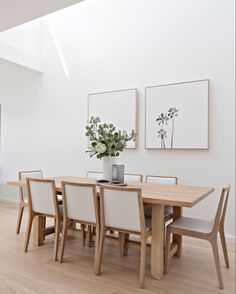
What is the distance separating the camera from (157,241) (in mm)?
2178

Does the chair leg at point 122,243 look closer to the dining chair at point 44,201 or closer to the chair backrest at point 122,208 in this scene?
the chair backrest at point 122,208

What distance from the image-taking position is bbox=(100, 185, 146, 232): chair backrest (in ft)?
6.65

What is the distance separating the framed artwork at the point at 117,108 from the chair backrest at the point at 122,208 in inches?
67.3

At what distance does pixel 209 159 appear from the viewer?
3236mm

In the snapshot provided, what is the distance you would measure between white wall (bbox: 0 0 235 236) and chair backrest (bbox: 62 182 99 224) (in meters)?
1.55

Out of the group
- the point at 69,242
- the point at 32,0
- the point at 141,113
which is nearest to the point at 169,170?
the point at 141,113

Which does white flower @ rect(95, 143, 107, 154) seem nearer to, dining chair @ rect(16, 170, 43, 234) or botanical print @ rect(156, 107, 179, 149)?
botanical print @ rect(156, 107, 179, 149)

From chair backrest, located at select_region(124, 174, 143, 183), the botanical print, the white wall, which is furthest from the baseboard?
the botanical print

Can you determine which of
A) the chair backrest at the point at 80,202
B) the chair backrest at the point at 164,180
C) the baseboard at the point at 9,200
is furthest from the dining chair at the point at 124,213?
the baseboard at the point at 9,200

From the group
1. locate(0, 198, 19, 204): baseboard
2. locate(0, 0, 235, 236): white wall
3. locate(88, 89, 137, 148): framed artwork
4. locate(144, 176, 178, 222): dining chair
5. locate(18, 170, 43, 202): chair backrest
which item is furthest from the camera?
locate(0, 198, 19, 204): baseboard

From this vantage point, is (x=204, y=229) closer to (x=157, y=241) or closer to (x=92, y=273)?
(x=157, y=241)

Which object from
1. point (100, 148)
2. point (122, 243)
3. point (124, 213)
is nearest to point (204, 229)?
point (124, 213)

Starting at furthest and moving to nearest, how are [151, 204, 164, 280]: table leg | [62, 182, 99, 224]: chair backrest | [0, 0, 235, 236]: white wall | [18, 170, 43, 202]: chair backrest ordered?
[18, 170, 43, 202]: chair backrest, [0, 0, 235, 236]: white wall, [62, 182, 99, 224]: chair backrest, [151, 204, 164, 280]: table leg

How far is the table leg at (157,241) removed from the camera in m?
2.16
